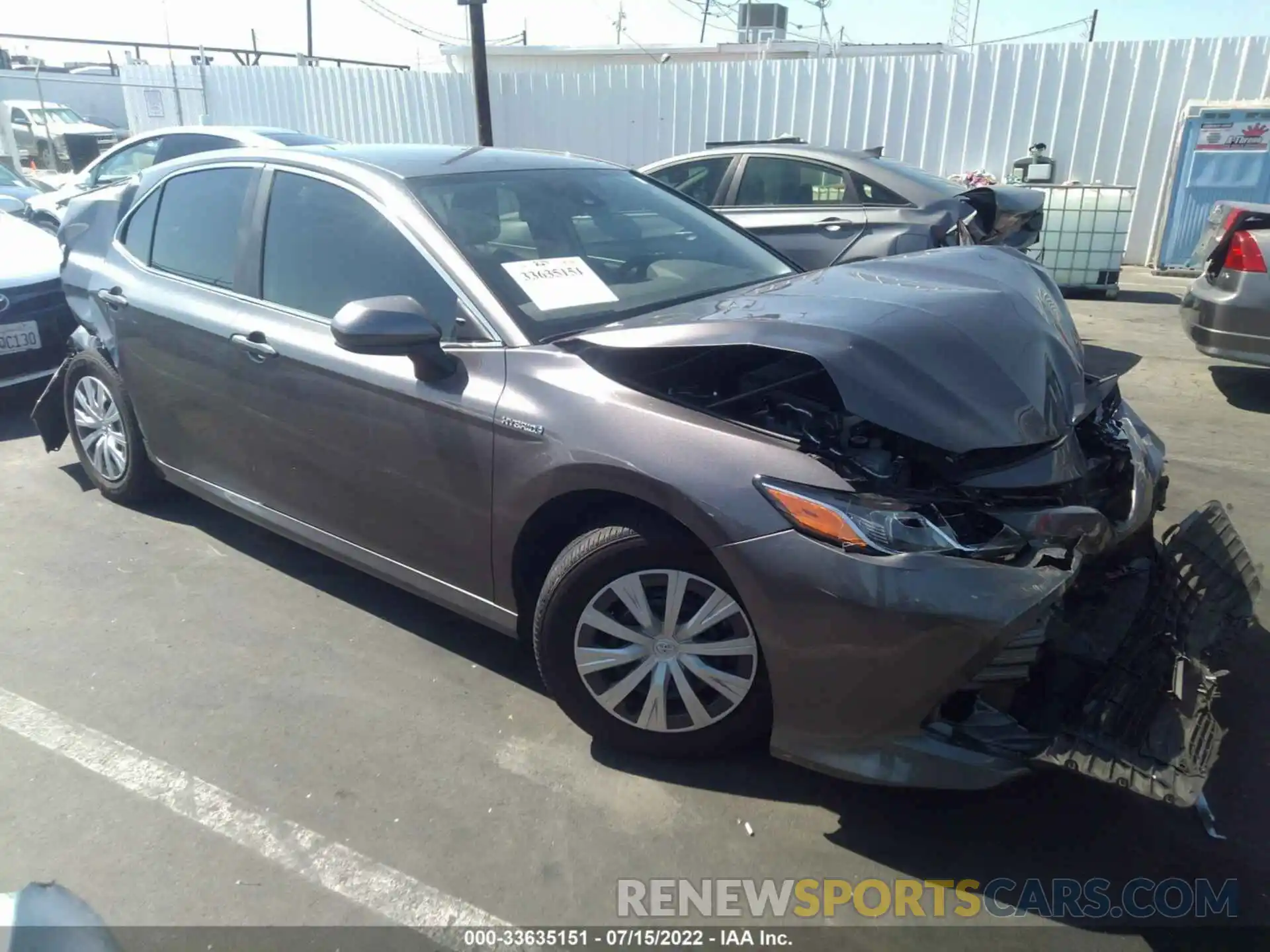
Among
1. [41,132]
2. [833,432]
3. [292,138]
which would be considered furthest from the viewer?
[41,132]

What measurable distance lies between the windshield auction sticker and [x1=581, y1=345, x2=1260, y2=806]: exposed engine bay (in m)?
0.43

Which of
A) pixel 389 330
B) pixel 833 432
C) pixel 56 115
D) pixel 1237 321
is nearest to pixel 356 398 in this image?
pixel 389 330

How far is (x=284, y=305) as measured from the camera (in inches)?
134

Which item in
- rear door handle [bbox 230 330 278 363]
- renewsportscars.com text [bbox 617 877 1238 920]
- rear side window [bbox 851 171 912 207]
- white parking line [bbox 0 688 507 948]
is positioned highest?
rear side window [bbox 851 171 912 207]

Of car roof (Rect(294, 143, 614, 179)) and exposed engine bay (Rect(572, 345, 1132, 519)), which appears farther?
car roof (Rect(294, 143, 614, 179))

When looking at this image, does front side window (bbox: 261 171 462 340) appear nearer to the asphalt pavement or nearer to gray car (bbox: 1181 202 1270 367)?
the asphalt pavement

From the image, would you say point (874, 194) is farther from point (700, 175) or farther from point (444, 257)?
point (444, 257)

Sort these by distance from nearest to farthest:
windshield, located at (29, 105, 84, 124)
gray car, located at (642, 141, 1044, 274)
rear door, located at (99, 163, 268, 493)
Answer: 1. rear door, located at (99, 163, 268, 493)
2. gray car, located at (642, 141, 1044, 274)
3. windshield, located at (29, 105, 84, 124)

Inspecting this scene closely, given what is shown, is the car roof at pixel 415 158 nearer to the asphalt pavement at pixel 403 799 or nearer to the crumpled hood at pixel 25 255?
the asphalt pavement at pixel 403 799

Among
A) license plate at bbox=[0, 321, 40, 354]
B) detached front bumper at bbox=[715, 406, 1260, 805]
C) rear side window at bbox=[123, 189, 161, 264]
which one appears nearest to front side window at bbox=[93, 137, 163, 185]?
license plate at bbox=[0, 321, 40, 354]

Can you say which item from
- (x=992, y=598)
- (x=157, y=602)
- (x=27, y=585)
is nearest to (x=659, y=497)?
(x=992, y=598)

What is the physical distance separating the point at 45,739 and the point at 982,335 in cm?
315

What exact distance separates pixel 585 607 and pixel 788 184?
5821 millimetres

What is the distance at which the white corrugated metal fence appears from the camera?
1152 centimetres
